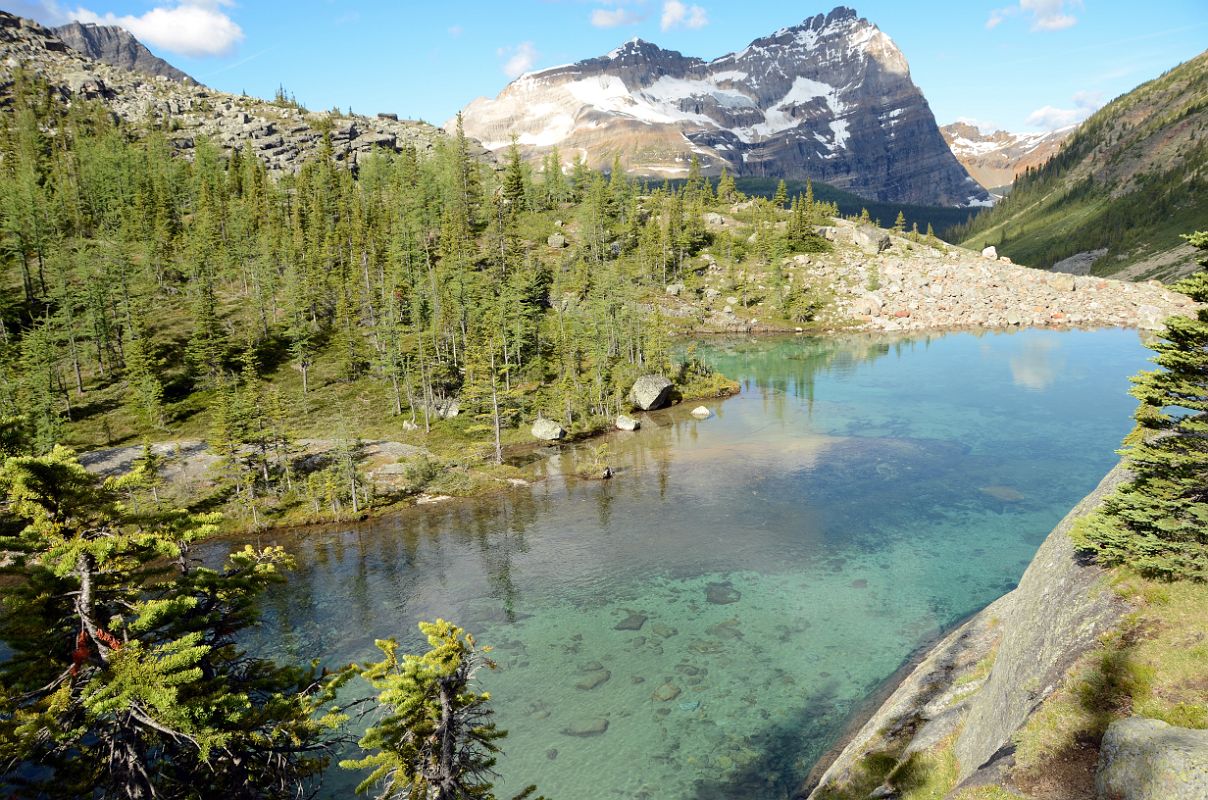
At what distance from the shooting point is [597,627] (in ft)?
120

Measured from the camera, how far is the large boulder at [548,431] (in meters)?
→ 75.4

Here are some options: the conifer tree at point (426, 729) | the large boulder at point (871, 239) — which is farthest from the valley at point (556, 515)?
the large boulder at point (871, 239)

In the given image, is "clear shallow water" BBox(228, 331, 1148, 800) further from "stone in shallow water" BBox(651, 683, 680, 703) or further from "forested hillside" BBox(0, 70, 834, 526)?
"forested hillside" BBox(0, 70, 834, 526)

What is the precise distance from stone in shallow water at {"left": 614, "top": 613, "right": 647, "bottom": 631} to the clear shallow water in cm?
23

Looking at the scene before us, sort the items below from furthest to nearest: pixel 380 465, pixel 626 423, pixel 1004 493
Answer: pixel 626 423 → pixel 380 465 → pixel 1004 493

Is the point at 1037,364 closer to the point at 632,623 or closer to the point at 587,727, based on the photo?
the point at 632,623

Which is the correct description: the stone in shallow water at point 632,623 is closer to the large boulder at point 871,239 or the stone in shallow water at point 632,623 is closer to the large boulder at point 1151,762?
the large boulder at point 1151,762

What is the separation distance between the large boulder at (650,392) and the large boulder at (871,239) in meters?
110

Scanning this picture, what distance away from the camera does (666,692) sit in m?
30.4

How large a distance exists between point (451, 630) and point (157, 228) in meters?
146

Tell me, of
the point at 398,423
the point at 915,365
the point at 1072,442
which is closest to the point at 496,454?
the point at 398,423

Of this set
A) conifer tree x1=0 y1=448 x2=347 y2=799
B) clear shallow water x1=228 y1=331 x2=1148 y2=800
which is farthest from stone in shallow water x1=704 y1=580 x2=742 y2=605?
conifer tree x1=0 y1=448 x2=347 y2=799

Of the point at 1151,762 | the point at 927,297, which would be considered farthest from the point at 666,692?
the point at 927,297

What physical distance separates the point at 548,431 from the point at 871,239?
13552 cm
